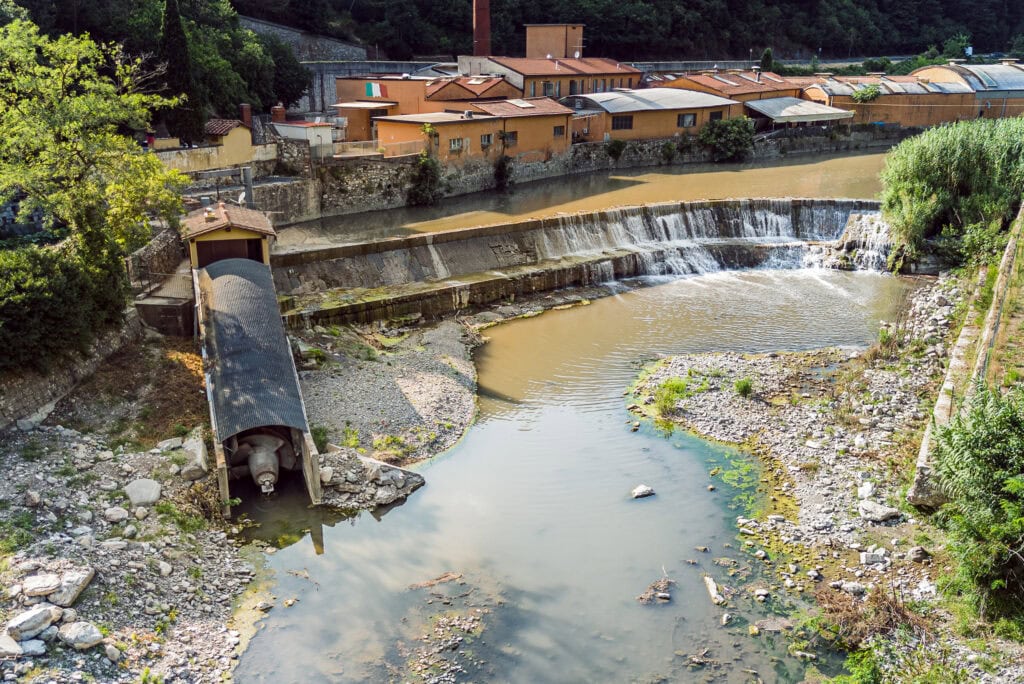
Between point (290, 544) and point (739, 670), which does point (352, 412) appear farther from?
point (739, 670)

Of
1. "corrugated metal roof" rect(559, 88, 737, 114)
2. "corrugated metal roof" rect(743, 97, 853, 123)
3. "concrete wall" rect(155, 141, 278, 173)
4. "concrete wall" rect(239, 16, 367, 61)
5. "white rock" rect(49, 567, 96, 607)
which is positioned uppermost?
"concrete wall" rect(239, 16, 367, 61)

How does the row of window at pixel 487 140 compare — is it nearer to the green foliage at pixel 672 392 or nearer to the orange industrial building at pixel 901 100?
the green foliage at pixel 672 392

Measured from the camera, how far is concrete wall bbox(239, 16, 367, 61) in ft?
187

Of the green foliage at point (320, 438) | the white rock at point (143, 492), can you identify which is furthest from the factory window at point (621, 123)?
the white rock at point (143, 492)

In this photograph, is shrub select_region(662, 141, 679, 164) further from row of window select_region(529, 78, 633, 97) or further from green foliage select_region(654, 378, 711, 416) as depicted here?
green foliage select_region(654, 378, 711, 416)

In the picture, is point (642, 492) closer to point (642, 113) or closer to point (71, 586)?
point (71, 586)

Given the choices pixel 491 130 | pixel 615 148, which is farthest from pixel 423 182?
pixel 615 148

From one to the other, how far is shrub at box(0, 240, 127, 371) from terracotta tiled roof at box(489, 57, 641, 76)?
119ft

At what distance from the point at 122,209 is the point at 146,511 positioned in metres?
9.31

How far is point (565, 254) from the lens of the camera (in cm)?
3066

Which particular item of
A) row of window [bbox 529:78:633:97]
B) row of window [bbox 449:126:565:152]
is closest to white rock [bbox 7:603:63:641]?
row of window [bbox 449:126:565:152]

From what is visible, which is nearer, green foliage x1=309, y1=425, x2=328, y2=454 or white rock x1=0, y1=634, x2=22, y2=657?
white rock x1=0, y1=634, x2=22, y2=657

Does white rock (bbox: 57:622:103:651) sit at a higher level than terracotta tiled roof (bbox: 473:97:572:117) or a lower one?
lower

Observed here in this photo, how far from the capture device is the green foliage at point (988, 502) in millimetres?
11164
